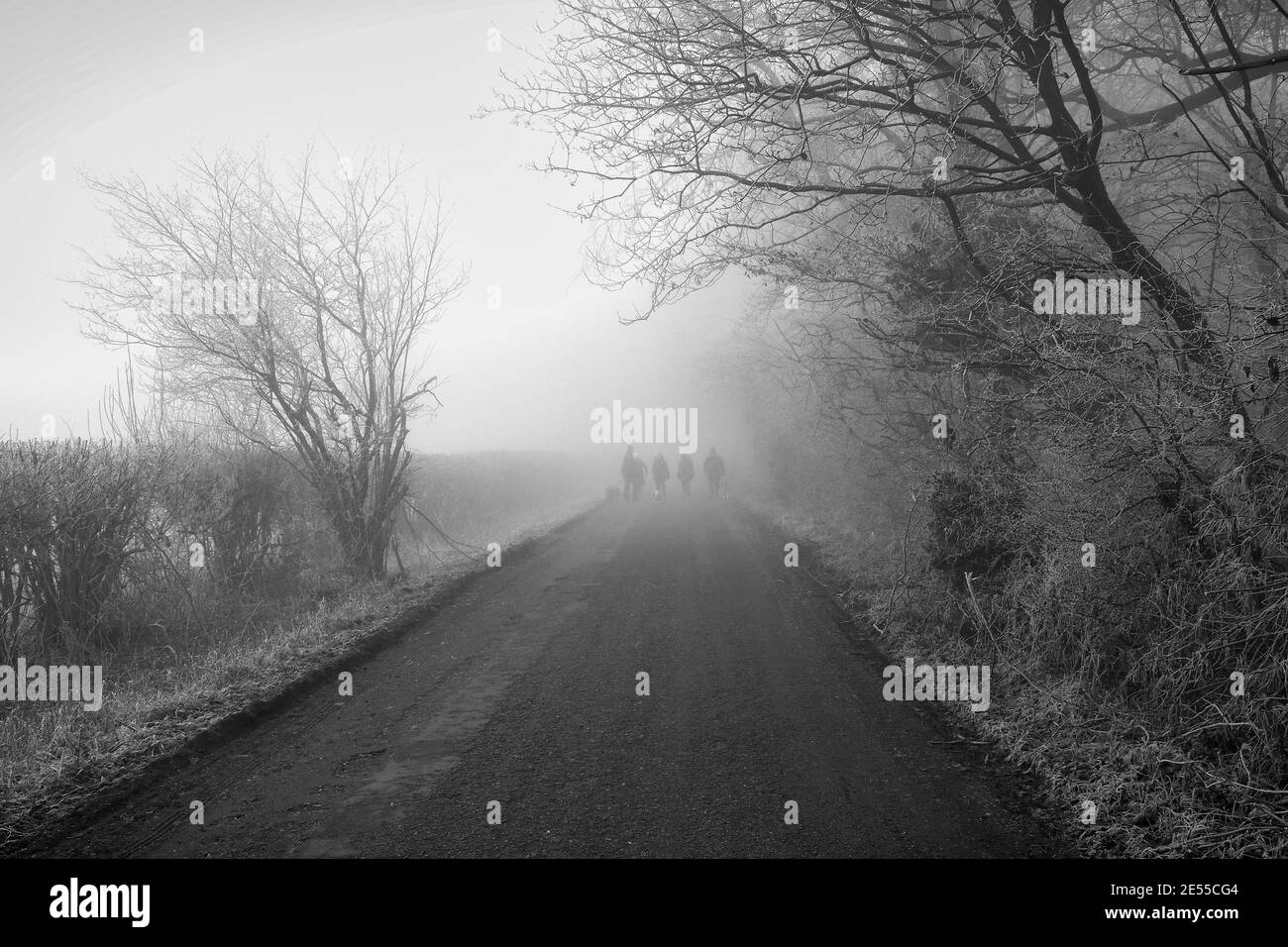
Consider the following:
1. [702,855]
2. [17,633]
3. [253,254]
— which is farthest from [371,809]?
[253,254]

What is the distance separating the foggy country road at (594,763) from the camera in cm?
337

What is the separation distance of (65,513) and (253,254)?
17.5 feet

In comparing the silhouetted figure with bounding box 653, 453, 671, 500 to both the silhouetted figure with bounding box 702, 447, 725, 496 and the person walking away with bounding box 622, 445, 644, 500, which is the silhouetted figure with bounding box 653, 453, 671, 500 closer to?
the person walking away with bounding box 622, 445, 644, 500

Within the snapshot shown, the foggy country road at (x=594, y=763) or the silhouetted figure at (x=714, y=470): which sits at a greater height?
the silhouetted figure at (x=714, y=470)

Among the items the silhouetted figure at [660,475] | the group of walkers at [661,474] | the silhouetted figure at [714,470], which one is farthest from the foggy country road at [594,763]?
the silhouetted figure at [660,475]

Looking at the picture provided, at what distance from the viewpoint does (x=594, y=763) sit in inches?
167

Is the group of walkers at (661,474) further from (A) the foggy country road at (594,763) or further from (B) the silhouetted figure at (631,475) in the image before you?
(A) the foggy country road at (594,763)

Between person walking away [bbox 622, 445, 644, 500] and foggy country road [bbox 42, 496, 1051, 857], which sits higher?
person walking away [bbox 622, 445, 644, 500]

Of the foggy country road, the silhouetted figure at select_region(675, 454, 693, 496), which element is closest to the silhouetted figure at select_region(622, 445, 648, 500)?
the silhouetted figure at select_region(675, 454, 693, 496)

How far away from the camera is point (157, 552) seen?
9453mm

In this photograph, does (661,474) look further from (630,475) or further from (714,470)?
(714,470)

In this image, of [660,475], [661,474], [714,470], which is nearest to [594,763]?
[714,470]

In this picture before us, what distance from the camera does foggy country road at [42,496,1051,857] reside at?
11.0 feet
